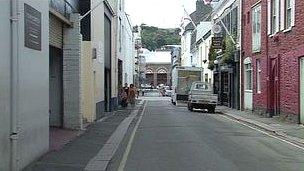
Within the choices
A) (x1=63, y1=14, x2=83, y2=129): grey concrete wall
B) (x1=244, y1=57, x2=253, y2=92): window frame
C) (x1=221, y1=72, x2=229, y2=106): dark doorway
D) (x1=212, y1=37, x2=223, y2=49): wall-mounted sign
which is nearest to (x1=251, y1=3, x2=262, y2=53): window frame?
(x1=244, y1=57, x2=253, y2=92): window frame

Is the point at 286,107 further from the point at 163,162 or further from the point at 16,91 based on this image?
the point at 16,91

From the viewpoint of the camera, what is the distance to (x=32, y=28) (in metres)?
12.5

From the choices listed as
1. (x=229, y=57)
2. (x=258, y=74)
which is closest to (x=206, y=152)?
(x=258, y=74)

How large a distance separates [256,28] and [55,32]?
58.7 ft

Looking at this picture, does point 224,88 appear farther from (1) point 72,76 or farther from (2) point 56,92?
(2) point 56,92

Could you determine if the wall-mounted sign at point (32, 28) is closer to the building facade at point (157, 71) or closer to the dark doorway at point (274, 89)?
the dark doorway at point (274, 89)

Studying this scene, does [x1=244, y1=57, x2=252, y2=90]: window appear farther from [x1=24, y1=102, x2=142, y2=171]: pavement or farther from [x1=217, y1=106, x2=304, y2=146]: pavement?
[x1=24, y1=102, x2=142, y2=171]: pavement

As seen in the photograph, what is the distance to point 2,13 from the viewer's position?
33.8 feet

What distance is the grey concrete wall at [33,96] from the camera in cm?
1148

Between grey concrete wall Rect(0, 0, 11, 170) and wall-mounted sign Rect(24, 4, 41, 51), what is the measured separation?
4.31 ft

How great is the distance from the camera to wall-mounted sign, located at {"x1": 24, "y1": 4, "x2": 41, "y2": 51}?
1195 cm

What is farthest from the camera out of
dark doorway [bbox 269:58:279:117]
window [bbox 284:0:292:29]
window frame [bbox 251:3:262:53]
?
window frame [bbox 251:3:262:53]

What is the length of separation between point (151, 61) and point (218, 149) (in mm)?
113036

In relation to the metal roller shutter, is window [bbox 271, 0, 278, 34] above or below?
above
